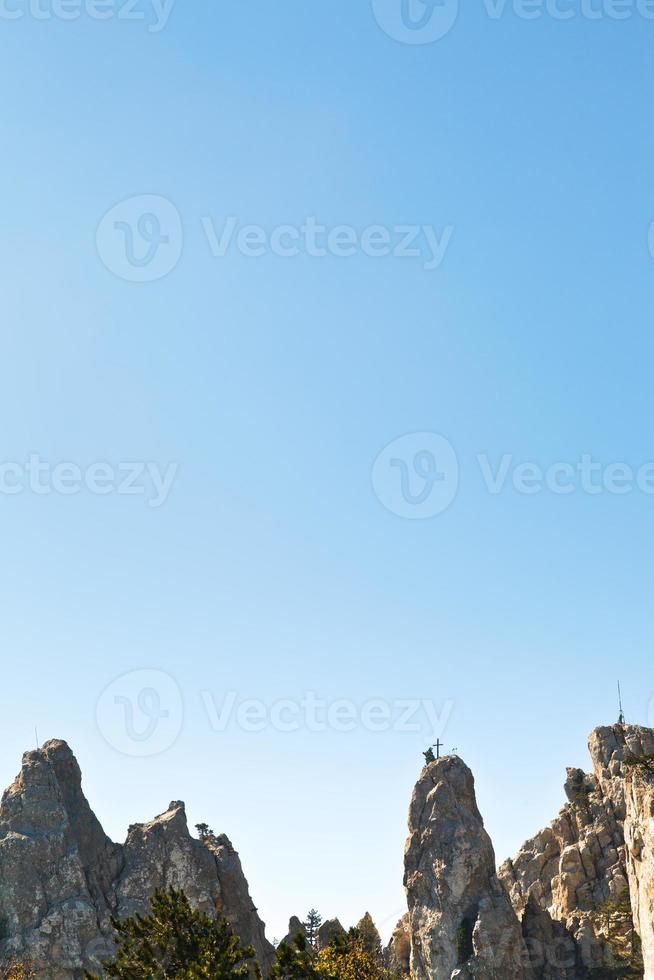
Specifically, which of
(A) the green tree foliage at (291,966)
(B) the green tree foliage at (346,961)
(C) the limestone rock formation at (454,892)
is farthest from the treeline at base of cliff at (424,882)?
(A) the green tree foliage at (291,966)

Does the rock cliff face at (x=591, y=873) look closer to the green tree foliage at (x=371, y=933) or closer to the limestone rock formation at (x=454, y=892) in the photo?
the limestone rock formation at (x=454, y=892)

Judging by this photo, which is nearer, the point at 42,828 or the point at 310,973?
the point at 310,973

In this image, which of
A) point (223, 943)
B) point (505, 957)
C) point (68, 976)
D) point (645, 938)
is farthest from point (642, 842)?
point (68, 976)

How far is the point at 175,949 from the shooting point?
5916 centimetres

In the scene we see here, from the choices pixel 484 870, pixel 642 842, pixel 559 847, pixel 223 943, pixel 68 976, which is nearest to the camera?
pixel 223 943

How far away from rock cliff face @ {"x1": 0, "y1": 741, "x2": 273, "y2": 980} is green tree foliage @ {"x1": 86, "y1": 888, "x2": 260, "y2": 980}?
5128 cm

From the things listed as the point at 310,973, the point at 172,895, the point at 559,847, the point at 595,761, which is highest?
the point at 595,761

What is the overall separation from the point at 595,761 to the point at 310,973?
77682mm

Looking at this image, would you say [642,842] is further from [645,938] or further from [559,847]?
[559,847]

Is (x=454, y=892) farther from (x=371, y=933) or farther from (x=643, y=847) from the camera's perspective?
(x=371, y=933)

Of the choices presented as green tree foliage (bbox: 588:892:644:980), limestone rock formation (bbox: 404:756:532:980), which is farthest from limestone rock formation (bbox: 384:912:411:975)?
green tree foliage (bbox: 588:892:644:980)

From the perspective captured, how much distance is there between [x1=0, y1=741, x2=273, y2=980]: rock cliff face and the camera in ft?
351

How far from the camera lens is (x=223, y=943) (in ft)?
200

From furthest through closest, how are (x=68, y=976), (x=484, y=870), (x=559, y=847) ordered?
(x=559, y=847) < (x=484, y=870) < (x=68, y=976)
